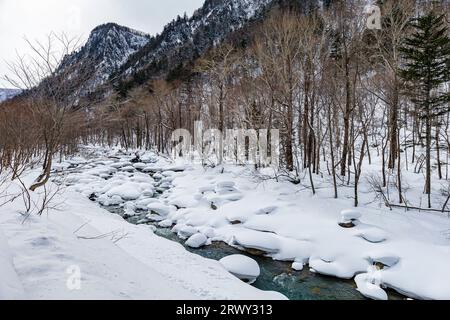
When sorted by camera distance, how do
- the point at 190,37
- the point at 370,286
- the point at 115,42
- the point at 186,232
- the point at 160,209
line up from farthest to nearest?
the point at 115,42
the point at 190,37
the point at 160,209
the point at 186,232
the point at 370,286

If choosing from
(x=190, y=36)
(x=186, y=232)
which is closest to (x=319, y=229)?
(x=186, y=232)

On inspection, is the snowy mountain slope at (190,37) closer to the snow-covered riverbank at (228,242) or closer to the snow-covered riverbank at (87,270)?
the snow-covered riverbank at (228,242)

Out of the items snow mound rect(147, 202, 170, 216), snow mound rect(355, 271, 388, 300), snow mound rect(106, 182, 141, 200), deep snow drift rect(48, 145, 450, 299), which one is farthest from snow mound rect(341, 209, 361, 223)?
snow mound rect(106, 182, 141, 200)

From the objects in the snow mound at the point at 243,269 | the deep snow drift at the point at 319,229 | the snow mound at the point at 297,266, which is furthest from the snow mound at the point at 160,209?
the snow mound at the point at 297,266

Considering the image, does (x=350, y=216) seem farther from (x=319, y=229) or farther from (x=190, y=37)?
(x=190, y=37)

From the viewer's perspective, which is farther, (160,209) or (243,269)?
(160,209)

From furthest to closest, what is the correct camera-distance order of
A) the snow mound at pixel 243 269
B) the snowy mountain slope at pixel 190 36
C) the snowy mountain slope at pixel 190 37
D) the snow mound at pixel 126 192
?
the snowy mountain slope at pixel 190 36
the snowy mountain slope at pixel 190 37
the snow mound at pixel 126 192
the snow mound at pixel 243 269

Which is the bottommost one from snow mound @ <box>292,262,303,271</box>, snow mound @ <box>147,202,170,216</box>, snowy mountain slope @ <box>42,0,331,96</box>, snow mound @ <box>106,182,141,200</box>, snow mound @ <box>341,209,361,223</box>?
snow mound @ <box>292,262,303,271</box>

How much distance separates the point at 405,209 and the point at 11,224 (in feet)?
35.4

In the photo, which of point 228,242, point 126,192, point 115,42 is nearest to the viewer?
point 228,242

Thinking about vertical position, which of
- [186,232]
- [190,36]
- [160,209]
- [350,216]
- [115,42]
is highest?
[115,42]

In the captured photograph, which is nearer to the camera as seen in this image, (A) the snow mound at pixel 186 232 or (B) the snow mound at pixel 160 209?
(A) the snow mound at pixel 186 232

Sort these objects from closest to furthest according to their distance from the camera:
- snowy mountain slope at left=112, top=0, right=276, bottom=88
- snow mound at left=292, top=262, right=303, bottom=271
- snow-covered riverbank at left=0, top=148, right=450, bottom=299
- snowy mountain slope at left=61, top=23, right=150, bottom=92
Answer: snow-covered riverbank at left=0, top=148, right=450, bottom=299 < snow mound at left=292, top=262, right=303, bottom=271 < snowy mountain slope at left=112, top=0, right=276, bottom=88 < snowy mountain slope at left=61, top=23, right=150, bottom=92

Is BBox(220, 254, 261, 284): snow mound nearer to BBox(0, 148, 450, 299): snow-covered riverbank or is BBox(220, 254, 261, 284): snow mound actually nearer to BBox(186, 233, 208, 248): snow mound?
BBox(0, 148, 450, 299): snow-covered riverbank
